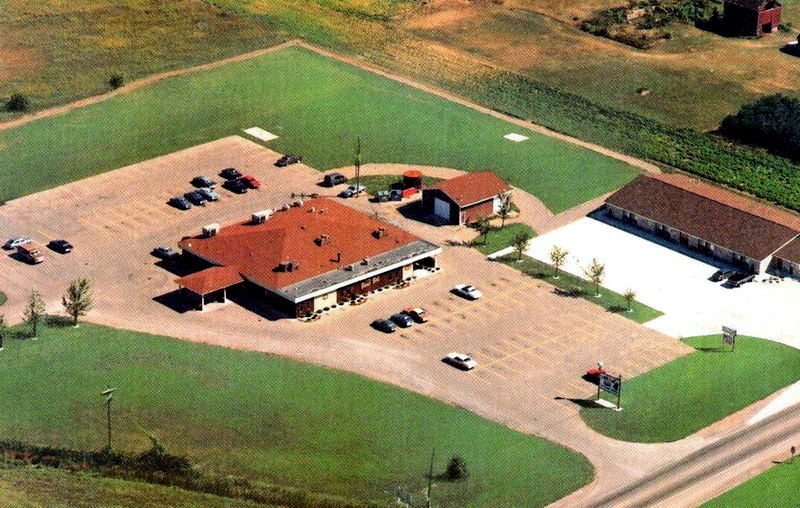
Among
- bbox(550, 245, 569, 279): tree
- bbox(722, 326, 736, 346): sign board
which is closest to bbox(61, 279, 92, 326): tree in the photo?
bbox(550, 245, 569, 279): tree

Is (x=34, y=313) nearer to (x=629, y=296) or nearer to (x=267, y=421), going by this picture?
(x=267, y=421)

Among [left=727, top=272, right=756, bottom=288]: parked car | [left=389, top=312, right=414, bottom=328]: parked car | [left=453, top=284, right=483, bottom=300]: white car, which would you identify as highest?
[left=727, top=272, right=756, bottom=288]: parked car

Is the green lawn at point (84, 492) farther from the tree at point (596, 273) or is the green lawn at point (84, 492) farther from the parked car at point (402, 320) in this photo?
the tree at point (596, 273)

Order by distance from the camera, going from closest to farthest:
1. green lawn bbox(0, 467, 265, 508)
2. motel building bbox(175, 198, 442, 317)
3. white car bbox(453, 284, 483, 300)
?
green lawn bbox(0, 467, 265, 508) < motel building bbox(175, 198, 442, 317) < white car bbox(453, 284, 483, 300)

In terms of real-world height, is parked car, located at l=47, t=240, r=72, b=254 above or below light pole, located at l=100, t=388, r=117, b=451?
above

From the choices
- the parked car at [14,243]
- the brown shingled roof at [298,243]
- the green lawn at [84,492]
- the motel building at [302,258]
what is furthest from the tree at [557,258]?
the parked car at [14,243]

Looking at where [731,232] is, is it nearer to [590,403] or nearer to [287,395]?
[590,403]

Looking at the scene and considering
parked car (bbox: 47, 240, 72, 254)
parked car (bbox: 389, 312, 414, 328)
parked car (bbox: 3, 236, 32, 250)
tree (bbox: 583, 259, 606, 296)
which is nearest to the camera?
parked car (bbox: 389, 312, 414, 328)

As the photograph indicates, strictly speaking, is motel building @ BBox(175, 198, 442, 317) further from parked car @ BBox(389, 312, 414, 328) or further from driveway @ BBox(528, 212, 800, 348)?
driveway @ BBox(528, 212, 800, 348)
